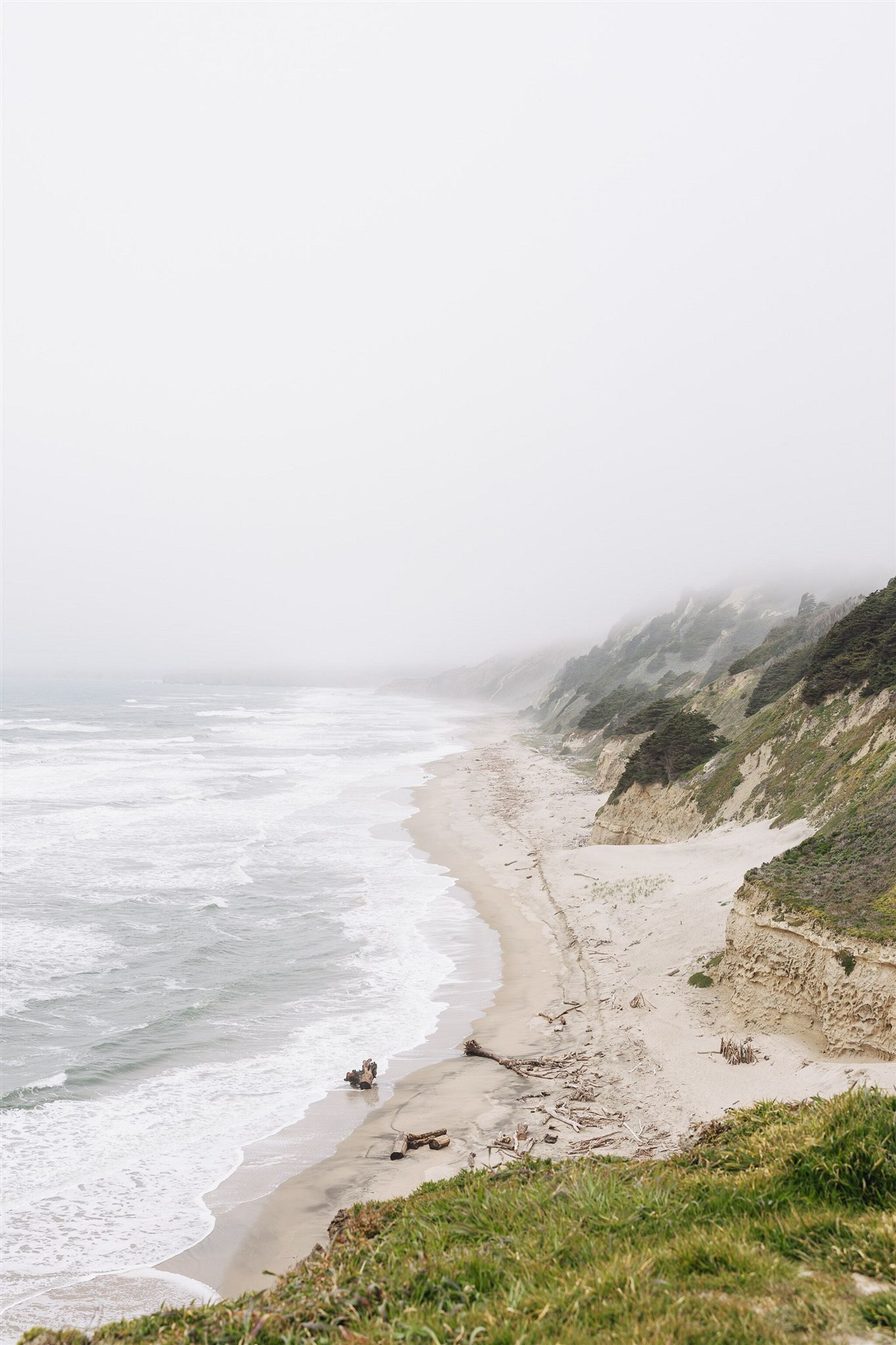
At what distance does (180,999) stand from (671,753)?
72.2ft

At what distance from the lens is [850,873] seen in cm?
1386

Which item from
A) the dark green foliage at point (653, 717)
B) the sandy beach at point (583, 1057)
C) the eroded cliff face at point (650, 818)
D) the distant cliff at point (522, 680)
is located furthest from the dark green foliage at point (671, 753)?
the distant cliff at point (522, 680)

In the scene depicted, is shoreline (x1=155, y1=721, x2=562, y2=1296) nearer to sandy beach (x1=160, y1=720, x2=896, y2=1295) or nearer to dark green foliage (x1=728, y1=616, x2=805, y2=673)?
sandy beach (x1=160, y1=720, x2=896, y2=1295)

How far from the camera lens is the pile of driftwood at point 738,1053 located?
12133 millimetres

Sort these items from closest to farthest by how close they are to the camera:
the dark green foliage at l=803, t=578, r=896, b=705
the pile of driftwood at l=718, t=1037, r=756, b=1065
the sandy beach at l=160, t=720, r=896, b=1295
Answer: the sandy beach at l=160, t=720, r=896, b=1295 → the pile of driftwood at l=718, t=1037, r=756, b=1065 → the dark green foliage at l=803, t=578, r=896, b=705

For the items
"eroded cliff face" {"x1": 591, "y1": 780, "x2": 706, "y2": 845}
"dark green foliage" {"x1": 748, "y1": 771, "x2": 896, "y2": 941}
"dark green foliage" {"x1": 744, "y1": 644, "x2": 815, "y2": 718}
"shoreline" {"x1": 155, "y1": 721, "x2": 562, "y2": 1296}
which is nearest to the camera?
"shoreline" {"x1": 155, "y1": 721, "x2": 562, "y2": 1296}

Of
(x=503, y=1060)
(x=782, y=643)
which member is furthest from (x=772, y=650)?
(x=503, y=1060)

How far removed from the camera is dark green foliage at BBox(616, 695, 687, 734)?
42.4m

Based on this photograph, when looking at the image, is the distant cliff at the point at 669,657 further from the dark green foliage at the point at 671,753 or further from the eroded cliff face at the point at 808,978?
the eroded cliff face at the point at 808,978

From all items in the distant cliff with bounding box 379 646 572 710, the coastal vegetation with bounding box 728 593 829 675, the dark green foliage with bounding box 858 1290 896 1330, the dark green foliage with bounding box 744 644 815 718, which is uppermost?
the coastal vegetation with bounding box 728 593 829 675

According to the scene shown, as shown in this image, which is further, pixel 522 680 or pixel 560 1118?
pixel 522 680

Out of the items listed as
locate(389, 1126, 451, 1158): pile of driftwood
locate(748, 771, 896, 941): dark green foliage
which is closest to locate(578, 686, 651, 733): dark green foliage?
locate(748, 771, 896, 941): dark green foliage

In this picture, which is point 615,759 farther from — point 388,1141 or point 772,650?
point 388,1141

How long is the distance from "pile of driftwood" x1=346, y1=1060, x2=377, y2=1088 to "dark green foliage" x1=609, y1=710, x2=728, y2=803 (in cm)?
2069
